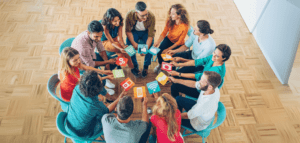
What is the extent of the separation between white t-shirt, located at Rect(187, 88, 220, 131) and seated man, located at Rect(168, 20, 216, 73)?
2.85ft

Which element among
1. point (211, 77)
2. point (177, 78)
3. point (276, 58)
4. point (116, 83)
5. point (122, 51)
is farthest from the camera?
point (276, 58)

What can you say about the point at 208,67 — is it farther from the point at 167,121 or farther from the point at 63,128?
the point at 63,128

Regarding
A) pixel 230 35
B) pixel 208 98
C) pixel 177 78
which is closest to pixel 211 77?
pixel 208 98

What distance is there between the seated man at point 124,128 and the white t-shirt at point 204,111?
0.61m

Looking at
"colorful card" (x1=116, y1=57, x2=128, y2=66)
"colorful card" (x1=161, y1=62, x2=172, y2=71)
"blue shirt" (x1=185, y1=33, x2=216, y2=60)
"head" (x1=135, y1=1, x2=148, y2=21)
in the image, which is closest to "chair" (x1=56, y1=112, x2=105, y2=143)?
"colorful card" (x1=116, y1=57, x2=128, y2=66)

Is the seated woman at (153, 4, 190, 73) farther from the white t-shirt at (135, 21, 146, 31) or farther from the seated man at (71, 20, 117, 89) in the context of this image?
the seated man at (71, 20, 117, 89)

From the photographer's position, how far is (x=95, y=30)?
9.06ft

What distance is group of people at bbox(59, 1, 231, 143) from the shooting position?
2174mm

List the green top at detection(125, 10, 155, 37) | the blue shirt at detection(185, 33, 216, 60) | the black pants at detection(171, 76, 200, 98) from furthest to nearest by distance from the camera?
1. the green top at detection(125, 10, 155, 37)
2. the blue shirt at detection(185, 33, 216, 60)
3. the black pants at detection(171, 76, 200, 98)

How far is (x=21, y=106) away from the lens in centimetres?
331

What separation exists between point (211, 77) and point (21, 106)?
293 cm

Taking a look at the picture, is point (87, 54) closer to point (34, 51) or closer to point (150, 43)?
point (150, 43)

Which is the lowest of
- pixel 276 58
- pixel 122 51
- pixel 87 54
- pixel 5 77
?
pixel 276 58

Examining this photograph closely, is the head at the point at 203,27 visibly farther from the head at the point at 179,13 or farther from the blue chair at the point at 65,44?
the blue chair at the point at 65,44
